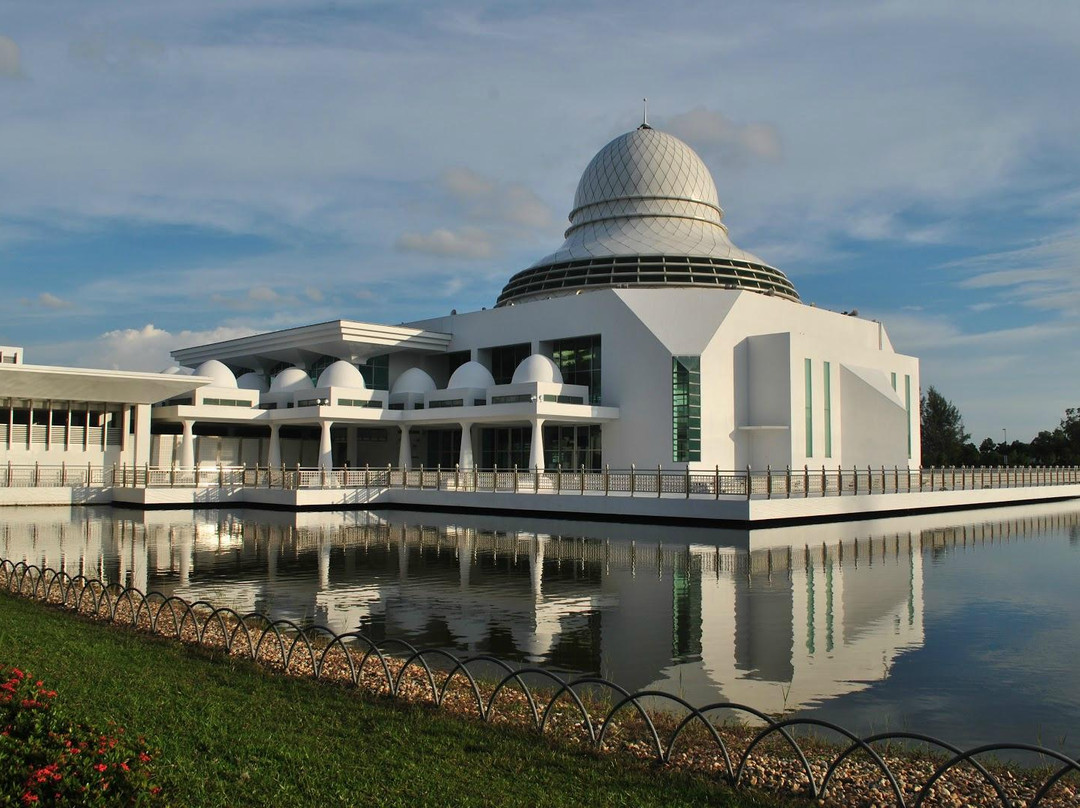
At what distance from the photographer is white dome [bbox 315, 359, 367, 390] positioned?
A: 166ft

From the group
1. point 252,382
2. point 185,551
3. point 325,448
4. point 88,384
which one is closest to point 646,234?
point 325,448

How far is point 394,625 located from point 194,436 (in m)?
41.1

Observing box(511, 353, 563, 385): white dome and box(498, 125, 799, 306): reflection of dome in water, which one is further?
box(498, 125, 799, 306): reflection of dome in water

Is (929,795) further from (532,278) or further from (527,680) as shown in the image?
(532,278)

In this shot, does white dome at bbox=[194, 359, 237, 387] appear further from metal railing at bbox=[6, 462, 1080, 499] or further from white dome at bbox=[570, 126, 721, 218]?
white dome at bbox=[570, 126, 721, 218]

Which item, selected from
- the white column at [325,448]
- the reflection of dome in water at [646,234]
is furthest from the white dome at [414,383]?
the reflection of dome in water at [646,234]

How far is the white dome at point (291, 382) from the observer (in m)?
53.4

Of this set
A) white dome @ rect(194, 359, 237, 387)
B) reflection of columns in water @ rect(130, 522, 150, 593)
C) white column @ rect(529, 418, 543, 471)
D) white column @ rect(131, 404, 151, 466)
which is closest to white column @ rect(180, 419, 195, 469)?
white column @ rect(131, 404, 151, 466)

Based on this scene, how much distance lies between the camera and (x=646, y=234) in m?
54.2

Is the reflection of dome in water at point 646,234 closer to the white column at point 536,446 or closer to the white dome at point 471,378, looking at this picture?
the white dome at point 471,378

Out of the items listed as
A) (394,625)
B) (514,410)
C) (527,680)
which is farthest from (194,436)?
(527,680)

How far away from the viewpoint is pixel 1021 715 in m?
9.73

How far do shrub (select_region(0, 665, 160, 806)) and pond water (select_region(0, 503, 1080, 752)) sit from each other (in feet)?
22.1

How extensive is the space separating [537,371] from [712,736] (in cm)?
3873
